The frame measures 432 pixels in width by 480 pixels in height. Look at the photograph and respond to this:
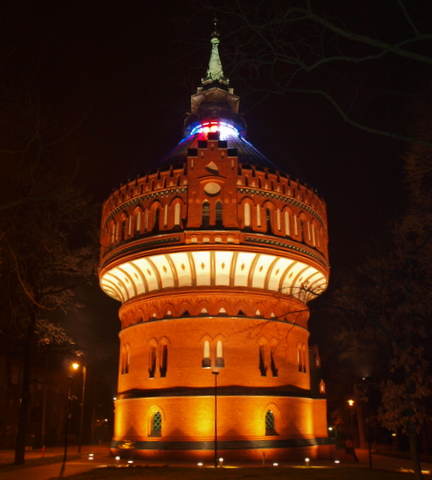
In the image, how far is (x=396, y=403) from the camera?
48.8ft

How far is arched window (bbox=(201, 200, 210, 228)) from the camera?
24670 mm

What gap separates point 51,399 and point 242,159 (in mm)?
35024

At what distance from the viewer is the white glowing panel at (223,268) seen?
24453 mm

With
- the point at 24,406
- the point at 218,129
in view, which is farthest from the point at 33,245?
the point at 218,129

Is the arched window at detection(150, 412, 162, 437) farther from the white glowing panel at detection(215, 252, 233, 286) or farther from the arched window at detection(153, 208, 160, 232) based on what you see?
the arched window at detection(153, 208, 160, 232)

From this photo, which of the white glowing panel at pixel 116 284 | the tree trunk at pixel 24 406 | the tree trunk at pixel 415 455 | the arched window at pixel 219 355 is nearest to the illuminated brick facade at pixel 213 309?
the arched window at pixel 219 355

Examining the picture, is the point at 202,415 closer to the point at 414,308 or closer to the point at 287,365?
the point at 287,365

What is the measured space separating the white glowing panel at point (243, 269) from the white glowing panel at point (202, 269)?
4.54ft

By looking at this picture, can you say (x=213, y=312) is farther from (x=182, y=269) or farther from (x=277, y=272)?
(x=277, y=272)

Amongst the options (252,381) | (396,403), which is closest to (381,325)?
(396,403)

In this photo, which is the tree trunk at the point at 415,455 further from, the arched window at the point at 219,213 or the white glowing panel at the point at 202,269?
the arched window at the point at 219,213

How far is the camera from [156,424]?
2373cm

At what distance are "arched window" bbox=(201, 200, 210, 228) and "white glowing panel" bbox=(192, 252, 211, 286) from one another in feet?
5.18

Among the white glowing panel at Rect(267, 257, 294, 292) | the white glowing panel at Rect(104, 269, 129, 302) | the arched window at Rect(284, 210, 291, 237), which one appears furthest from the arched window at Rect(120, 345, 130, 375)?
the arched window at Rect(284, 210, 291, 237)
